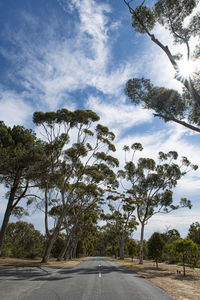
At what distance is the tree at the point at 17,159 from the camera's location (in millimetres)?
19438

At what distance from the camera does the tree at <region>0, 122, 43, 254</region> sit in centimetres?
1944

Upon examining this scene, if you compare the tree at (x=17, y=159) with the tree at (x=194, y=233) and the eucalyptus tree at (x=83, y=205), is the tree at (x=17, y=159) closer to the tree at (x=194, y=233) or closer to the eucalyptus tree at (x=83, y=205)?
the eucalyptus tree at (x=83, y=205)

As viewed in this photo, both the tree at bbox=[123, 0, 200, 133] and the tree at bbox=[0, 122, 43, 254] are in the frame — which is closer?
the tree at bbox=[123, 0, 200, 133]

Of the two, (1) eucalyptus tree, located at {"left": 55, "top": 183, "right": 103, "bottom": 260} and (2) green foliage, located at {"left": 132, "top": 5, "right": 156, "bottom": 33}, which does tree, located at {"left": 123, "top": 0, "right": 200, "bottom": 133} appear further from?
(1) eucalyptus tree, located at {"left": 55, "top": 183, "right": 103, "bottom": 260}

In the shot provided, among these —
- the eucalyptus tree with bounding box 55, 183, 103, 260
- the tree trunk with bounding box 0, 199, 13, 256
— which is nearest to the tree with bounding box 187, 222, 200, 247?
the eucalyptus tree with bounding box 55, 183, 103, 260

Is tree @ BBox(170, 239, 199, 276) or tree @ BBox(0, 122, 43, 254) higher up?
tree @ BBox(0, 122, 43, 254)

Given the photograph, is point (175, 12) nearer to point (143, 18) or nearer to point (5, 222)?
point (143, 18)

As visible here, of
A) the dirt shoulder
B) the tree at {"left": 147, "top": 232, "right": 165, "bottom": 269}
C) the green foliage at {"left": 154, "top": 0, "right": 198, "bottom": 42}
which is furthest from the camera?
the tree at {"left": 147, "top": 232, "right": 165, "bottom": 269}

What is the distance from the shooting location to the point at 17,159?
757 inches

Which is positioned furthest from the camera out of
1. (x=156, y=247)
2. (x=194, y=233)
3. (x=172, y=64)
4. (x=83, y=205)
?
(x=194, y=233)

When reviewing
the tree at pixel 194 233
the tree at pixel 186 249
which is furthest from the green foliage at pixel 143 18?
the tree at pixel 194 233

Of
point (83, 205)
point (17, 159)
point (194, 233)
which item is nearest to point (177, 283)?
point (17, 159)

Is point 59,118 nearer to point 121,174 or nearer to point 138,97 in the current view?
point 138,97

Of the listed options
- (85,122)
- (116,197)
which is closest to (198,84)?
(85,122)
